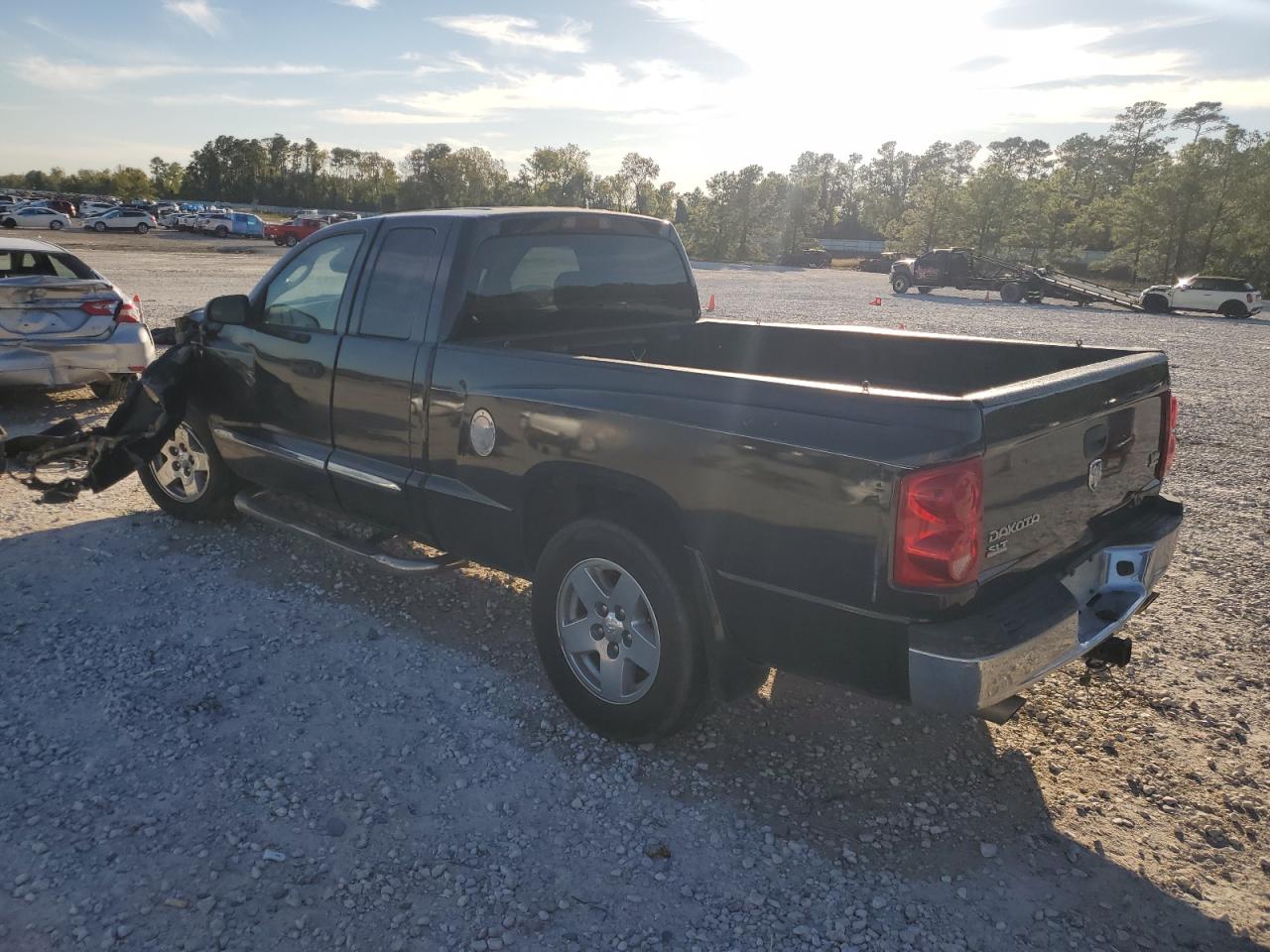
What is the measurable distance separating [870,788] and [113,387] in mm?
8493

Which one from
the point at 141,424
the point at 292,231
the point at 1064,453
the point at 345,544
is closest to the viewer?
the point at 1064,453

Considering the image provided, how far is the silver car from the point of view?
25.7 ft

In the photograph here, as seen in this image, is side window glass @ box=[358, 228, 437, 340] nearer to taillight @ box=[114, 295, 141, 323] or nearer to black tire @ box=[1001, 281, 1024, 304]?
taillight @ box=[114, 295, 141, 323]

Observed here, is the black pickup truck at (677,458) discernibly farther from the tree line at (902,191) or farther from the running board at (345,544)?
the tree line at (902,191)

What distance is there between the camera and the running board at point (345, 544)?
4.21 m

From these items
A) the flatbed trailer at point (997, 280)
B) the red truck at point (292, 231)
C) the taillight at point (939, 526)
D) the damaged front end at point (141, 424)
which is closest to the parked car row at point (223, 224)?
the red truck at point (292, 231)

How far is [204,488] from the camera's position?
18.8ft

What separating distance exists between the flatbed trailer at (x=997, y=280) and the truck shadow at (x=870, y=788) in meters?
31.0

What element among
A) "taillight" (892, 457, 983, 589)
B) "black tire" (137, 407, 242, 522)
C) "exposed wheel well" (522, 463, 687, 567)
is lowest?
"black tire" (137, 407, 242, 522)

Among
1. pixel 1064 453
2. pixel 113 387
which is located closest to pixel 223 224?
pixel 113 387

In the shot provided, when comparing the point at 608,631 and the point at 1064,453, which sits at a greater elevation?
the point at 1064,453

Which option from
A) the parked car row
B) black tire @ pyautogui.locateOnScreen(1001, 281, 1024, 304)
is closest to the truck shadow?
black tire @ pyautogui.locateOnScreen(1001, 281, 1024, 304)

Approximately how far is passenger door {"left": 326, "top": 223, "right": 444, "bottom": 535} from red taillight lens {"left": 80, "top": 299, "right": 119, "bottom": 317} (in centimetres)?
529

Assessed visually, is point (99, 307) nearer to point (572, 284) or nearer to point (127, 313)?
point (127, 313)
